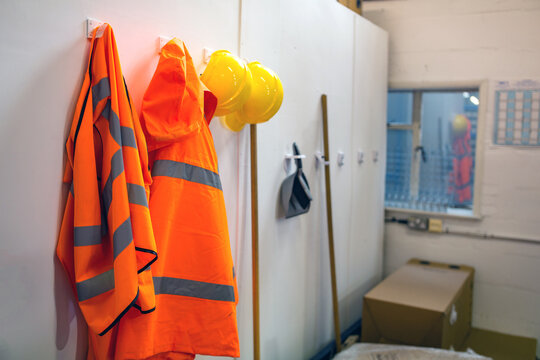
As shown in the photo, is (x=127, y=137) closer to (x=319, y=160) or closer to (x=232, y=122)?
(x=232, y=122)

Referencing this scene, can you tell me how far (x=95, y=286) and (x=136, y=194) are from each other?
263mm

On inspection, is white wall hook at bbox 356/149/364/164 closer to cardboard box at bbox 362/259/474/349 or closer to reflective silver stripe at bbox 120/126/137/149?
cardboard box at bbox 362/259/474/349

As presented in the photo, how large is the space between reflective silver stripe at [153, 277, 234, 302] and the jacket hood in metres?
0.42

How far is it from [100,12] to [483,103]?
2.85 meters

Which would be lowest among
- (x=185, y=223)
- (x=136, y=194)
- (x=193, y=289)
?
(x=193, y=289)

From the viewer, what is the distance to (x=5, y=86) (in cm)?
112

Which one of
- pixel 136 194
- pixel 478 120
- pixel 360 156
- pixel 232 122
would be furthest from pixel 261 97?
pixel 478 120

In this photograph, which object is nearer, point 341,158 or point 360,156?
point 341,158

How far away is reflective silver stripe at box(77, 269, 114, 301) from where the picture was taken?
120 centimetres

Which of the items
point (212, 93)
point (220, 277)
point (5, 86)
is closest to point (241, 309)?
point (220, 277)

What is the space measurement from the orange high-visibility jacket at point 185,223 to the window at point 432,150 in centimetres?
247

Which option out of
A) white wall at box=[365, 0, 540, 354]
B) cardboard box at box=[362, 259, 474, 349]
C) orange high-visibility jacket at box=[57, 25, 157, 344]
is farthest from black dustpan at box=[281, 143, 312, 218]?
white wall at box=[365, 0, 540, 354]

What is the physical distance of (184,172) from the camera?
1467 mm

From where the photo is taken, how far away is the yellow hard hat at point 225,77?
1591mm
